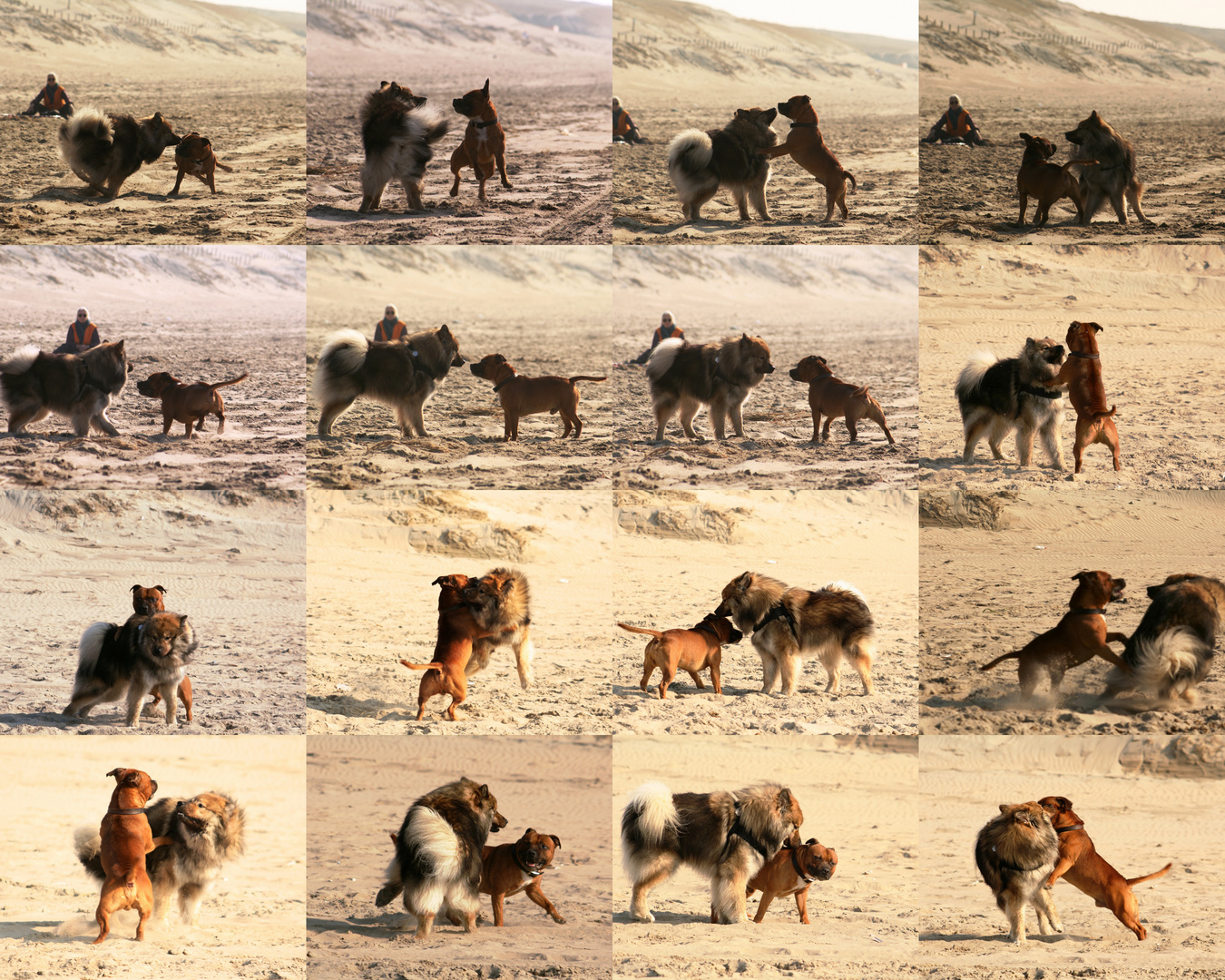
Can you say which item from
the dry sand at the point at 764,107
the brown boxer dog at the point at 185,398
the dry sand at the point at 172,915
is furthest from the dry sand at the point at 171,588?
the dry sand at the point at 764,107

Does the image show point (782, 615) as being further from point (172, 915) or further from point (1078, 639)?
point (172, 915)

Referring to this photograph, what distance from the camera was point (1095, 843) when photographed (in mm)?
8664

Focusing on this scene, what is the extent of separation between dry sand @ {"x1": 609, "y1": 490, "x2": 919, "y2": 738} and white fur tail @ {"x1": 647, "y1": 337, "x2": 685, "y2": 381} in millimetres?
1312

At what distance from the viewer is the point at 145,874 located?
611cm

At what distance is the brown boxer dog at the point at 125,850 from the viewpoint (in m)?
6.00

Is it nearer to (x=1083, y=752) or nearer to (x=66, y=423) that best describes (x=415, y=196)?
(x=66, y=423)

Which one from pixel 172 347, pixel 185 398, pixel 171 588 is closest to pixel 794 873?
pixel 171 588

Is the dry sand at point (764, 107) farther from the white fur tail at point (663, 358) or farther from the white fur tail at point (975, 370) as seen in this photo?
the white fur tail at point (975, 370)

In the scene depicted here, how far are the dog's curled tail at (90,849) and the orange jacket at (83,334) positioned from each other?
5569 mm

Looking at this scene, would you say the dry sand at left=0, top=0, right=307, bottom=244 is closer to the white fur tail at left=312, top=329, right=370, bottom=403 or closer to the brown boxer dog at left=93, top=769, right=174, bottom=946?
the white fur tail at left=312, top=329, right=370, bottom=403

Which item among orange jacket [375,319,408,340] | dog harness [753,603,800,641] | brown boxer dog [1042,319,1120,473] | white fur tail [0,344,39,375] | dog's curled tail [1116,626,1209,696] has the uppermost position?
orange jacket [375,319,408,340]

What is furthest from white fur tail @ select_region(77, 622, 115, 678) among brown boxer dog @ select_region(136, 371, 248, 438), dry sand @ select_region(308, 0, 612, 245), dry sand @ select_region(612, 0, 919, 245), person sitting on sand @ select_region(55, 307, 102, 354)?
dry sand @ select_region(612, 0, 919, 245)

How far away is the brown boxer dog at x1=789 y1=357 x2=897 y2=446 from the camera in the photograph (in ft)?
33.0

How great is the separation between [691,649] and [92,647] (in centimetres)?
367
